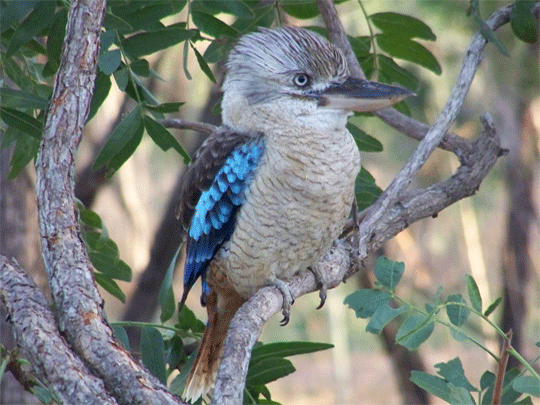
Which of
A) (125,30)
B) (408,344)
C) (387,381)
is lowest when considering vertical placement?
(387,381)

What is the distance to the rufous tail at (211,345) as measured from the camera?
2.13 metres

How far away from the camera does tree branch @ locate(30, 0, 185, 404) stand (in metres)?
1.49

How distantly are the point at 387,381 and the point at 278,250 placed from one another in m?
11.9

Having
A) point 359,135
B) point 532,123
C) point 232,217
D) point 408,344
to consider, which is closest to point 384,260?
point 408,344

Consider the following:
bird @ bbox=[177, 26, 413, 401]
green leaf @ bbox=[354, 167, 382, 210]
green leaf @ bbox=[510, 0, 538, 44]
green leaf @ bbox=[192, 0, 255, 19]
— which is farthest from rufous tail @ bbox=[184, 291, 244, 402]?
green leaf @ bbox=[510, 0, 538, 44]

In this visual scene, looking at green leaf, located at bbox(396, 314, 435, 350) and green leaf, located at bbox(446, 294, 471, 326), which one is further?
green leaf, located at bbox(446, 294, 471, 326)

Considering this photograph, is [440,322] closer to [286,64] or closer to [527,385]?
[527,385]

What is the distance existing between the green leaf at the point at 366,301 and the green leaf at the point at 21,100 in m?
1.02

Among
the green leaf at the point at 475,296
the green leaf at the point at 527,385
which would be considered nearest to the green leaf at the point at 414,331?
the green leaf at the point at 475,296

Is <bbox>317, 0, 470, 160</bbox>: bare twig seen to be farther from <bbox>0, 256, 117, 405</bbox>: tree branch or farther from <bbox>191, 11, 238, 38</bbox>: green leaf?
<bbox>0, 256, 117, 405</bbox>: tree branch

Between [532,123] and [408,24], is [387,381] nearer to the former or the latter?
[532,123]

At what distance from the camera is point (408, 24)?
7.95 ft

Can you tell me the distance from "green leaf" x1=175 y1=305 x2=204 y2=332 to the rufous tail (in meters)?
0.03

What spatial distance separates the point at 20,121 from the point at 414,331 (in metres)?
1.24
